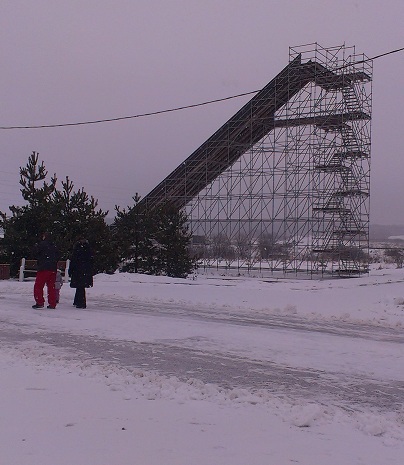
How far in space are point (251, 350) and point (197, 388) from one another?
8.81ft

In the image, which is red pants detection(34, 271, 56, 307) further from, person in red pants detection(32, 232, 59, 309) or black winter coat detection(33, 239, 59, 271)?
black winter coat detection(33, 239, 59, 271)

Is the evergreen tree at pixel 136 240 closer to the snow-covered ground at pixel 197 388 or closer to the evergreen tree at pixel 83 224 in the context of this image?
the evergreen tree at pixel 83 224

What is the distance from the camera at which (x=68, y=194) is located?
29.6m

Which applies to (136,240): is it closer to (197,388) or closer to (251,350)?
(251,350)

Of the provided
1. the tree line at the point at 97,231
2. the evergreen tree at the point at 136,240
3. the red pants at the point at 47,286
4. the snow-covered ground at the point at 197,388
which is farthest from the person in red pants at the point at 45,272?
the evergreen tree at the point at 136,240

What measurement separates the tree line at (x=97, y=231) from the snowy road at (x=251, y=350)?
44.0 feet

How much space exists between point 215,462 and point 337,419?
5.53ft

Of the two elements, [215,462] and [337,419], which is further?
[337,419]

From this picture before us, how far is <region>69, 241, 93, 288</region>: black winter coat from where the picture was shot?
1405 cm

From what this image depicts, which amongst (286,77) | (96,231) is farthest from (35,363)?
(286,77)

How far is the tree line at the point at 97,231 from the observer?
2725cm

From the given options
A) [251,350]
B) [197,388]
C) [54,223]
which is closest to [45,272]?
[251,350]

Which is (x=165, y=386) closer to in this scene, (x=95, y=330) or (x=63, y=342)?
(x=63, y=342)

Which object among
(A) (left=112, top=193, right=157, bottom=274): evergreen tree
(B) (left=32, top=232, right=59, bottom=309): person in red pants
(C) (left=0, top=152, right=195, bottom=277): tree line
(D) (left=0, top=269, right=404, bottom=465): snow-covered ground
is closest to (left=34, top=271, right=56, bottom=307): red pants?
(B) (left=32, top=232, right=59, bottom=309): person in red pants
